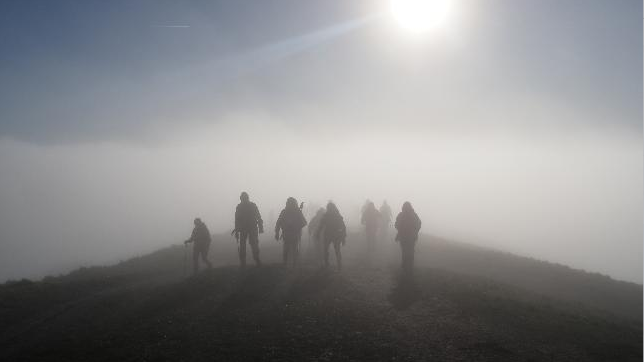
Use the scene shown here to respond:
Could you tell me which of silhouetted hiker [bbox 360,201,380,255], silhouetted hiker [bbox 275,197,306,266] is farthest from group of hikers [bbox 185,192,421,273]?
silhouetted hiker [bbox 360,201,380,255]

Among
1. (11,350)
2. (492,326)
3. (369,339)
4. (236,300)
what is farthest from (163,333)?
(492,326)

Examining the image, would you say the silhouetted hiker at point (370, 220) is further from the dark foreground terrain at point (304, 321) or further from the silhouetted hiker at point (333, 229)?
the silhouetted hiker at point (333, 229)

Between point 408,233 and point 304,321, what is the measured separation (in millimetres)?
9569

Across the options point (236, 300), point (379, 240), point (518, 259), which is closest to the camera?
point (236, 300)

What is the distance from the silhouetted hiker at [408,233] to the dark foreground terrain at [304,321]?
1082mm

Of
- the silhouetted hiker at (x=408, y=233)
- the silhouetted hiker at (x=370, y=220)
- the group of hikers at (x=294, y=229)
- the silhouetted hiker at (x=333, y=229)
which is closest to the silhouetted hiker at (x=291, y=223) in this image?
the group of hikers at (x=294, y=229)

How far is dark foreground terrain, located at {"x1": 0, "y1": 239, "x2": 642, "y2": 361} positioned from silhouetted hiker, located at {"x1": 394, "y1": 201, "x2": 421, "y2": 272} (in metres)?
1.08

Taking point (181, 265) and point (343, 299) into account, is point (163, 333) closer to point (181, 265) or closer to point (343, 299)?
point (343, 299)

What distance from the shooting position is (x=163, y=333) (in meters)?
13.0

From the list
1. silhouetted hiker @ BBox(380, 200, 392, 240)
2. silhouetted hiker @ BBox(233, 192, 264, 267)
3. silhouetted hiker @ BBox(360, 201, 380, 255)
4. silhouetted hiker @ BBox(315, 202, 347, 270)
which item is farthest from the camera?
silhouetted hiker @ BBox(380, 200, 392, 240)

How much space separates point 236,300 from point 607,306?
21.2m

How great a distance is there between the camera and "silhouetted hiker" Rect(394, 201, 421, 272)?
2175cm

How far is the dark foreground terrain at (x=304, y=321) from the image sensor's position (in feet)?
39.1

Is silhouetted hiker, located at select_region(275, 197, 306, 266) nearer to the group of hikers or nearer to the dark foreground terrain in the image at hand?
the group of hikers
